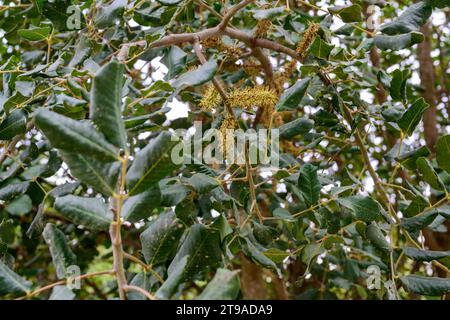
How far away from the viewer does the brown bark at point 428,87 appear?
6.00 feet

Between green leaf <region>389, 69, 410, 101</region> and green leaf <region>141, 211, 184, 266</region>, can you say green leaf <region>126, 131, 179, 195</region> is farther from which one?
green leaf <region>389, 69, 410, 101</region>

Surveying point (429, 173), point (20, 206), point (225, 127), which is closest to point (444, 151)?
point (429, 173)

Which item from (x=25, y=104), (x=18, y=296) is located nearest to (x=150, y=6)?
(x=25, y=104)

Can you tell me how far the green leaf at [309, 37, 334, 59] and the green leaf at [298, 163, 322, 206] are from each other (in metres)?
0.21

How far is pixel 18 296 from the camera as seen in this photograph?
2.04 feet

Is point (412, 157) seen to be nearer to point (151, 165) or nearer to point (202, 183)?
point (202, 183)

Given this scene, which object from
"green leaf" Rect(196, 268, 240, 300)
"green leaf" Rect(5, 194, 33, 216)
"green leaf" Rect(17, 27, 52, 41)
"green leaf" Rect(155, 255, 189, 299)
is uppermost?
"green leaf" Rect(17, 27, 52, 41)

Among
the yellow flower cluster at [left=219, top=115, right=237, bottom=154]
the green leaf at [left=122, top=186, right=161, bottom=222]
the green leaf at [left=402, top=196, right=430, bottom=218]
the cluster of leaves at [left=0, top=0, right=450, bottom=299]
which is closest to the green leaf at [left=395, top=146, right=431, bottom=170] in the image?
the cluster of leaves at [left=0, top=0, right=450, bottom=299]

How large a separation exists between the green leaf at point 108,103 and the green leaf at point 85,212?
120 mm

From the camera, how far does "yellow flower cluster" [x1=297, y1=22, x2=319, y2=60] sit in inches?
39.2

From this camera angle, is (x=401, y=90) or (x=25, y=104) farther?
(x=401, y=90)
